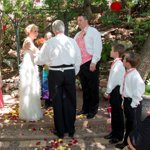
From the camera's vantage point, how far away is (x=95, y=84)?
23.8ft

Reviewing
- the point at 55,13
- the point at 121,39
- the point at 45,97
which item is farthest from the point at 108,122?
the point at 121,39

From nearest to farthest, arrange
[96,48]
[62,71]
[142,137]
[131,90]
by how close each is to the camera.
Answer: [142,137] → [131,90] → [62,71] → [96,48]

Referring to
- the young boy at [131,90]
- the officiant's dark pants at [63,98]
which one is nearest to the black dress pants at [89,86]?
the officiant's dark pants at [63,98]

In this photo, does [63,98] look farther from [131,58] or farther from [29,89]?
[131,58]

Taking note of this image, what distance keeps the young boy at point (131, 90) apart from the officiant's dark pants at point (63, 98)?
3.06 ft

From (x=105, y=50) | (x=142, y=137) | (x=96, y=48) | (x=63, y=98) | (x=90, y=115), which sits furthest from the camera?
(x=105, y=50)

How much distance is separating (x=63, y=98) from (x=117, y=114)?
925 mm

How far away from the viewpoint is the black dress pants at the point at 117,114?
6176 millimetres

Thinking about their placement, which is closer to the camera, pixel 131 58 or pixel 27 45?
pixel 131 58

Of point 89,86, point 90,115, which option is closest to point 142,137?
point 89,86

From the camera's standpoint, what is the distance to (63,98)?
658 cm

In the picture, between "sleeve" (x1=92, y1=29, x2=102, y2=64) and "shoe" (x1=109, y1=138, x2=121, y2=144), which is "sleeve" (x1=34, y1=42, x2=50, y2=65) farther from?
"shoe" (x1=109, y1=138, x2=121, y2=144)

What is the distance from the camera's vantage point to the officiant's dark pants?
6418 millimetres

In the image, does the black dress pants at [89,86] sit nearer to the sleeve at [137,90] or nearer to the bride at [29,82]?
the bride at [29,82]
